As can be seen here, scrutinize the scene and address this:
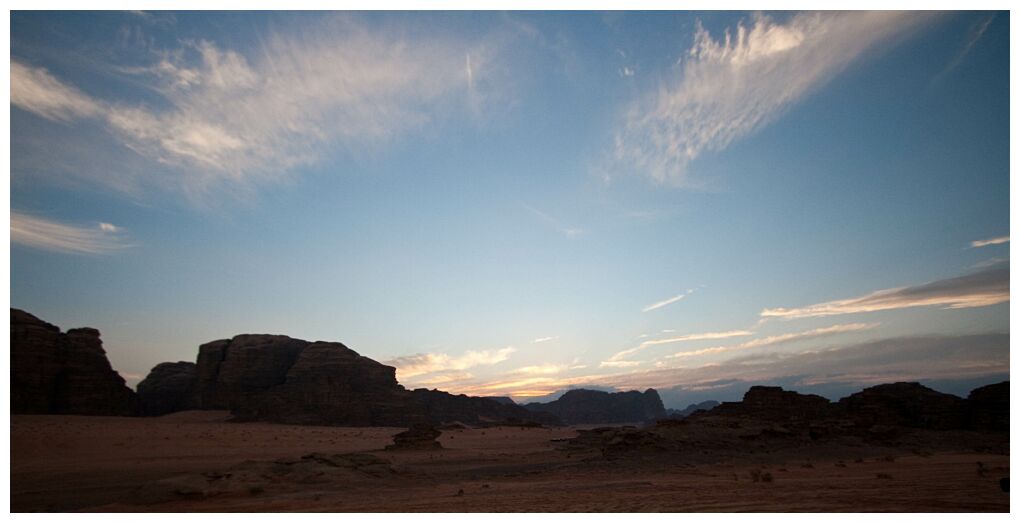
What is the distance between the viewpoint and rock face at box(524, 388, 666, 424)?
6878 inches

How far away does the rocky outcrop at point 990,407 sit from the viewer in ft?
144

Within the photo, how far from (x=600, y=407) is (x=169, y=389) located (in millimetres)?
130119

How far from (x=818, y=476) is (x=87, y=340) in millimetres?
80195

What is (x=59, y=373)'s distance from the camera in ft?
200

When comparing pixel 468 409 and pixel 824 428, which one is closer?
pixel 824 428

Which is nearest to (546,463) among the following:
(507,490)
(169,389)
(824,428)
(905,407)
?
(507,490)

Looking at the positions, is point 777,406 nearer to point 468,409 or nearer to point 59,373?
point 59,373

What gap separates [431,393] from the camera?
127 meters

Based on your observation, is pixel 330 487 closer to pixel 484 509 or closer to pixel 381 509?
pixel 381 509

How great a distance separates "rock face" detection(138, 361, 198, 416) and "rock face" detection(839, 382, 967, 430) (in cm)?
9110

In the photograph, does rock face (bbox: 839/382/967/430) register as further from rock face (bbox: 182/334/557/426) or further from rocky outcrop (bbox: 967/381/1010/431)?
rock face (bbox: 182/334/557/426)

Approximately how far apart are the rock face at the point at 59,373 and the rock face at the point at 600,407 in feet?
425

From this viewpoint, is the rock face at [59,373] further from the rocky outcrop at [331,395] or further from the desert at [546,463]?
the rocky outcrop at [331,395]
